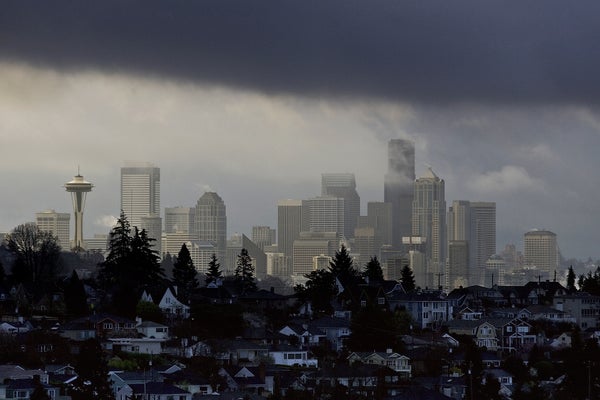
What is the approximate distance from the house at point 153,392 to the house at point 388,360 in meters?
11.9

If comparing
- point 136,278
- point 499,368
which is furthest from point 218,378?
point 136,278

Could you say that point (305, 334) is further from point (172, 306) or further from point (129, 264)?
point (129, 264)

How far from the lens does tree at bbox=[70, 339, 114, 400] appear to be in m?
63.0

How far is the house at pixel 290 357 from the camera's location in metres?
76.4

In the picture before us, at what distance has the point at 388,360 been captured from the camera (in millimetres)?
76000

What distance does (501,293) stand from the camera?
111438mm

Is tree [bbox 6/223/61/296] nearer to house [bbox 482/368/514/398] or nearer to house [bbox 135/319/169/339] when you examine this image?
house [bbox 135/319/169/339]

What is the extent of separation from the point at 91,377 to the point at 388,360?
1623cm

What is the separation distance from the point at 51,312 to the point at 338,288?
18373 mm

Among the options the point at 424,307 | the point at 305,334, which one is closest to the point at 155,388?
the point at 305,334

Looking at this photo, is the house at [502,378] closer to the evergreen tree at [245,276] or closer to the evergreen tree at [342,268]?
the evergreen tree at [342,268]

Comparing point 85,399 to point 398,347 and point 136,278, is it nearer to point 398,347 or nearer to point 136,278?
point 398,347

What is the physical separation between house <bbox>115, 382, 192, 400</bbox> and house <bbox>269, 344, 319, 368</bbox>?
10.5 meters

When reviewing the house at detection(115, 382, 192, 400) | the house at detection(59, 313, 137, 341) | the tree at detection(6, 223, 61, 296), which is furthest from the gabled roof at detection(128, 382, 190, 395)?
the tree at detection(6, 223, 61, 296)
